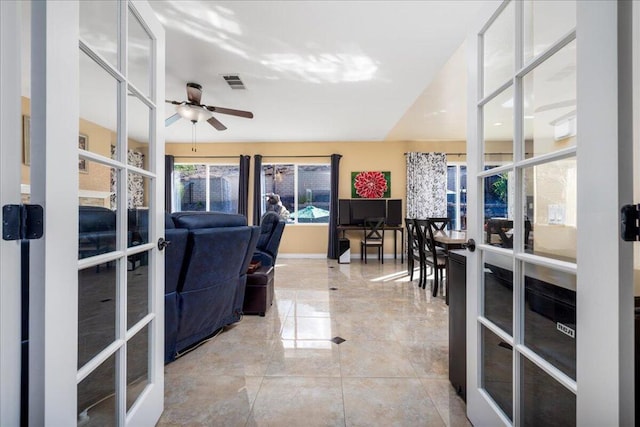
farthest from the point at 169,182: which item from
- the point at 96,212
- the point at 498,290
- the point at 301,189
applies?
the point at 498,290

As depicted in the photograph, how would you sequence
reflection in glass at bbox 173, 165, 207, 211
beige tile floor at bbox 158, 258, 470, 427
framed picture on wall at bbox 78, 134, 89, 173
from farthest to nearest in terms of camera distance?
reflection in glass at bbox 173, 165, 207, 211 < beige tile floor at bbox 158, 258, 470, 427 < framed picture on wall at bbox 78, 134, 89, 173

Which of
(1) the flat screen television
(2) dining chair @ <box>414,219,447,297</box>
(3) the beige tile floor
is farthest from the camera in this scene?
(1) the flat screen television

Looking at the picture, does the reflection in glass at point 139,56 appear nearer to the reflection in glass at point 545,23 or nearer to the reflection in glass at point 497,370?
the reflection in glass at point 545,23

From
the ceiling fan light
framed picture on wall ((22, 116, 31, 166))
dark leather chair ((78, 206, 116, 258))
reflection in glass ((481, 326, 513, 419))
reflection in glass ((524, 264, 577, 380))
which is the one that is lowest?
reflection in glass ((481, 326, 513, 419))

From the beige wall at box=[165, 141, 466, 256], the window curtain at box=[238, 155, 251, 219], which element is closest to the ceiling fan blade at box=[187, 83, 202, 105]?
the window curtain at box=[238, 155, 251, 219]

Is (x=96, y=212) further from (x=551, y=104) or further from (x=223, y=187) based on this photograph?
(x=223, y=187)

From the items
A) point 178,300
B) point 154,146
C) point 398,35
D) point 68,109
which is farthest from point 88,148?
point 398,35

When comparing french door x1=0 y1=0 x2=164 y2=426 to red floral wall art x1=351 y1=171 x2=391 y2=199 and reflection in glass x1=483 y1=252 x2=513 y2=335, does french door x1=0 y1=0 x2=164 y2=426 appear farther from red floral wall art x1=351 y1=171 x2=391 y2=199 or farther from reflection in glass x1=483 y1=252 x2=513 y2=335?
red floral wall art x1=351 y1=171 x2=391 y2=199

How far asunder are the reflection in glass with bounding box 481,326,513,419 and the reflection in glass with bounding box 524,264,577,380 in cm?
15

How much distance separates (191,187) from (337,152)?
11.8 ft

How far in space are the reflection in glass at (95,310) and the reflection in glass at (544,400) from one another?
4.90 ft

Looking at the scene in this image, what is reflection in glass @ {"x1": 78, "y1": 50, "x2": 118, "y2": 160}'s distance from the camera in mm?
838

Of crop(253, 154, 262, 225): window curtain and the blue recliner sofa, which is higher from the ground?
crop(253, 154, 262, 225): window curtain

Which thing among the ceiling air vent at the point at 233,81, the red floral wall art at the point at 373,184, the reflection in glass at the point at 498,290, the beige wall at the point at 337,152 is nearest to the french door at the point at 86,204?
the reflection in glass at the point at 498,290
